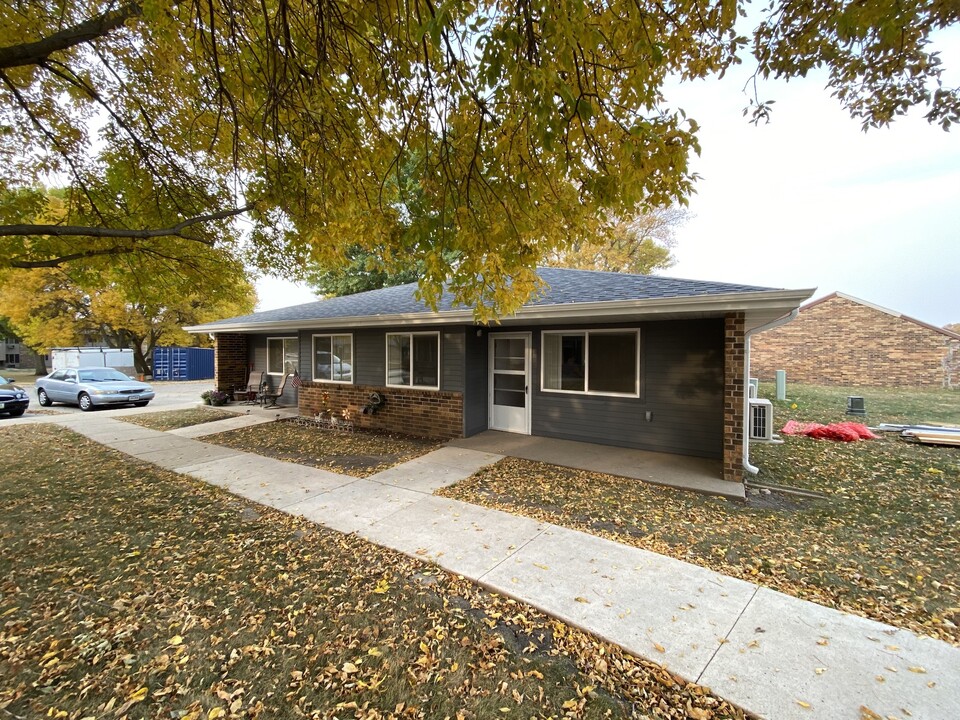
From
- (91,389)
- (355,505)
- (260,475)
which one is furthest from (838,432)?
(91,389)

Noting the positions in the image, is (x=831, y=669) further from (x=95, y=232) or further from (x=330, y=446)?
(x=330, y=446)

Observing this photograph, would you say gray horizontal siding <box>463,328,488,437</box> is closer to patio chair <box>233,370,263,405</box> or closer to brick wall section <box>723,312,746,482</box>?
brick wall section <box>723,312,746,482</box>

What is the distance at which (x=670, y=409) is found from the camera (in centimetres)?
717

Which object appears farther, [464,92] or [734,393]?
[734,393]

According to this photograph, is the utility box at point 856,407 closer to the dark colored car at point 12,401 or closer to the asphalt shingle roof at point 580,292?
the asphalt shingle roof at point 580,292

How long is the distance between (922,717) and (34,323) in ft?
113

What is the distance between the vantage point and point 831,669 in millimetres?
2412

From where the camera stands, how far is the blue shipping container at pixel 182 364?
26078mm

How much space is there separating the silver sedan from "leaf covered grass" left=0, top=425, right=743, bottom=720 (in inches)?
472

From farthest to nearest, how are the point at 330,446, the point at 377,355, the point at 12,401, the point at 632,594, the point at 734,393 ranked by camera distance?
the point at 12,401 → the point at 377,355 → the point at 330,446 → the point at 734,393 → the point at 632,594

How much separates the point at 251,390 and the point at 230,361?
1386 millimetres

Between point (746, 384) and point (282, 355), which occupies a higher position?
point (282, 355)

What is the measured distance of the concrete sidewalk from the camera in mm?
2271

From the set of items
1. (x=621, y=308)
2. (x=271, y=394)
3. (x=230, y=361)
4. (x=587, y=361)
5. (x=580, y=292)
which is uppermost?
(x=580, y=292)
